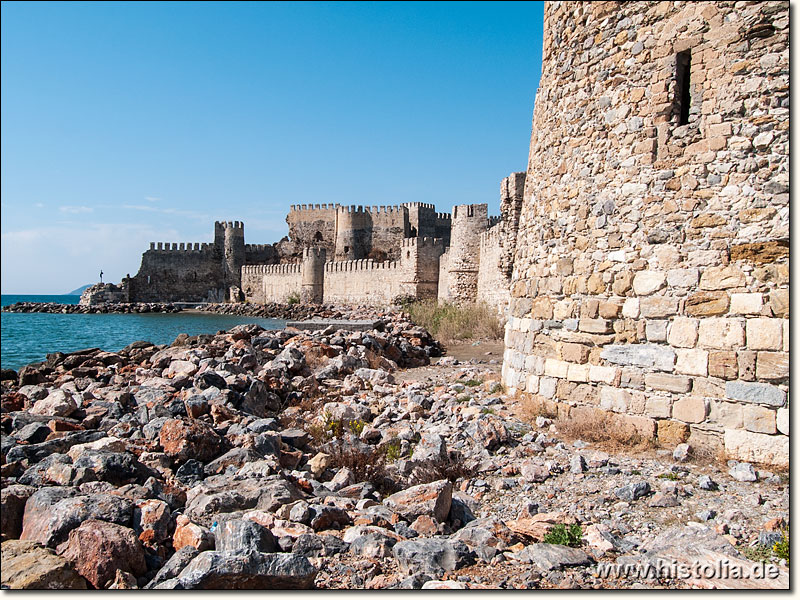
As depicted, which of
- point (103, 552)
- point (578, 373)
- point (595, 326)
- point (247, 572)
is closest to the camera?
point (247, 572)

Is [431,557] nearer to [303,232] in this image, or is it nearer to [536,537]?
[536,537]

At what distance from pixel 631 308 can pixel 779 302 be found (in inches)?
46.7

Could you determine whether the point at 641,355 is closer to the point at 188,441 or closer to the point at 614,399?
the point at 614,399

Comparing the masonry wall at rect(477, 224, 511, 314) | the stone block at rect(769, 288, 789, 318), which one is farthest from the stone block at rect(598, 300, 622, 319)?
the masonry wall at rect(477, 224, 511, 314)

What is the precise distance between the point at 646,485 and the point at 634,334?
5.15ft

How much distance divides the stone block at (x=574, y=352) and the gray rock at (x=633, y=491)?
5.75 feet

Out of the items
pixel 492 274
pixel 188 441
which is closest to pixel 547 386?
pixel 188 441

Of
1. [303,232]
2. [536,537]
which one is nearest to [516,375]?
[536,537]

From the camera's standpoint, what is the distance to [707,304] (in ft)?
16.0

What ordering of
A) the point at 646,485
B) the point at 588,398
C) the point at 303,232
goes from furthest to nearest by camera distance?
the point at 303,232 → the point at 588,398 → the point at 646,485

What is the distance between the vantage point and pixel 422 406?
23.4ft

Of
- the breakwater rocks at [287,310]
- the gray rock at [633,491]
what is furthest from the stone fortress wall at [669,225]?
the breakwater rocks at [287,310]

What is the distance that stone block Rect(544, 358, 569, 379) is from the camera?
602 centimetres

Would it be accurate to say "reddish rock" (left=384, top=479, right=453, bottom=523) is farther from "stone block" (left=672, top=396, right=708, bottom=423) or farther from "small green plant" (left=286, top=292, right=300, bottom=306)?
"small green plant" (left=286, top=292, right=300, bottom=306)
